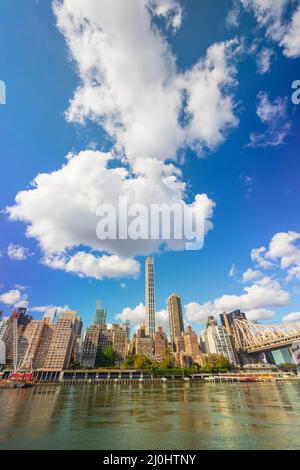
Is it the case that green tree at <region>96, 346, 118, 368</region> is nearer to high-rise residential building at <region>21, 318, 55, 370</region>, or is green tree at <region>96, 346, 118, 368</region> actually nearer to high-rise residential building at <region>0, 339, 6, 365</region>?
high-rise residential building at <region>21, 318, 55, 370</region>

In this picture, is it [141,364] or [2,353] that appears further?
[2,353]

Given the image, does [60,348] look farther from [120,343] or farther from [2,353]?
[2,353]

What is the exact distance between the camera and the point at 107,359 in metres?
162

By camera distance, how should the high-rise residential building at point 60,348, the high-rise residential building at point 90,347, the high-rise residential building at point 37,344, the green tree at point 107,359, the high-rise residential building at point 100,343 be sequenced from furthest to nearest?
the high-rise residential building at point 100,343, the high-rise residential building at point 90,347, the green tree at point 107,359, the high-rise residential building at point 37,344, the high-rise residential building at point 60,348

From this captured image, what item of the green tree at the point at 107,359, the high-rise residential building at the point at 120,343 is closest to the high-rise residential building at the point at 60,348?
the green tree at the point at 107,359

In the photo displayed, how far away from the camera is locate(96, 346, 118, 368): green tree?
524 feet

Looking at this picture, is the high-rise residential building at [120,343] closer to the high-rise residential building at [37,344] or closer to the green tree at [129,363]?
the green tree at [129,363]

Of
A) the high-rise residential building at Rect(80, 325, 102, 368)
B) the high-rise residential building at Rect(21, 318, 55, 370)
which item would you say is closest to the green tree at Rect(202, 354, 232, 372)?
the high-rise residential building at Rect(80, 325, 102, 368)

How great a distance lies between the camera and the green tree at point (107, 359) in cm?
15968

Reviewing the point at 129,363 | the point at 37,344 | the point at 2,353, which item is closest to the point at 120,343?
the point at 129,363

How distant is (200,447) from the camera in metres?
19.7

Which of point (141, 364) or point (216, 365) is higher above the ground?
point (216, 365)

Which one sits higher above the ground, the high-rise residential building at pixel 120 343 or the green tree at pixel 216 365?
the high-rise residential building at pixel 120 343
